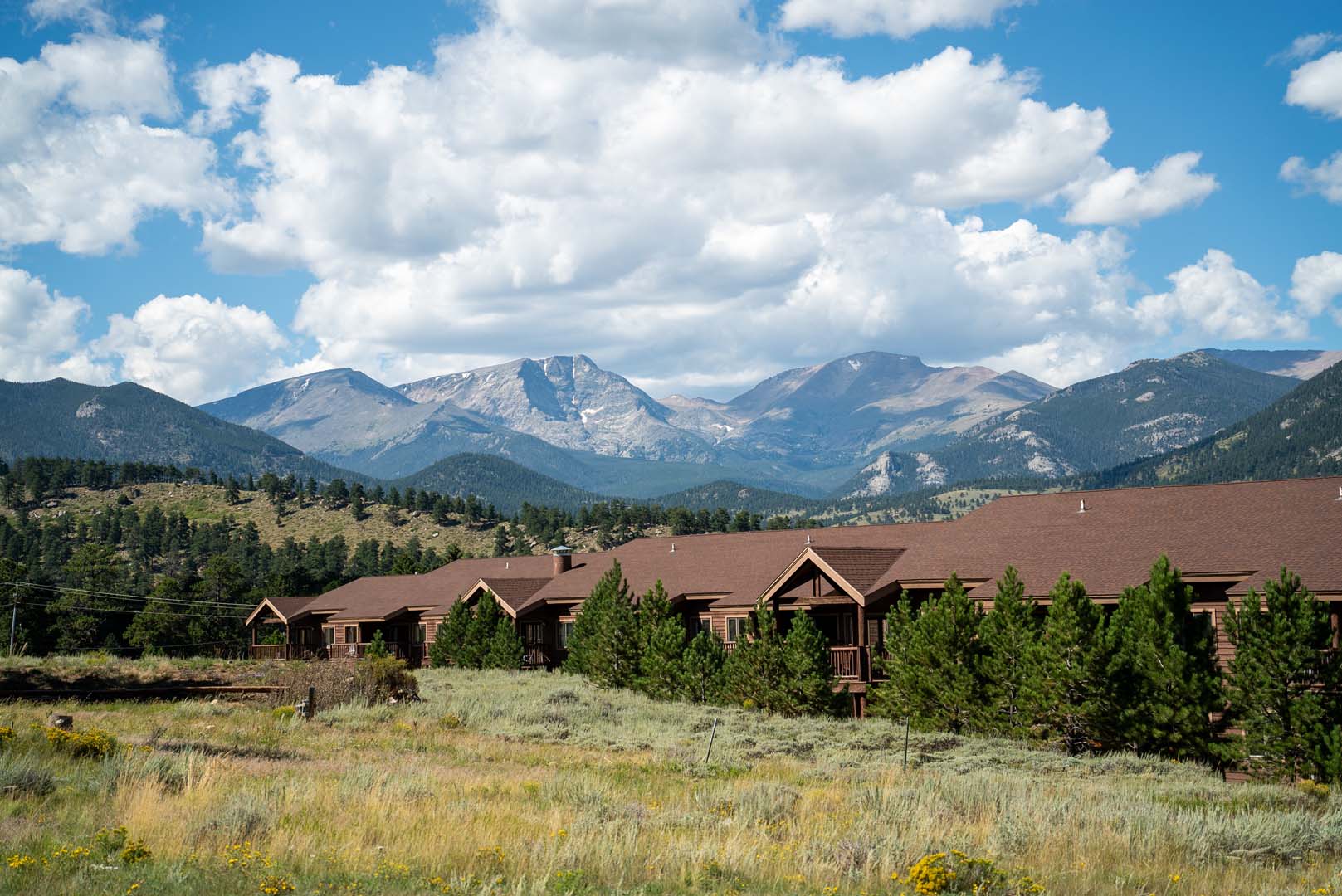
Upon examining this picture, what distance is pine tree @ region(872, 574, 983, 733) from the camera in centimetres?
2891

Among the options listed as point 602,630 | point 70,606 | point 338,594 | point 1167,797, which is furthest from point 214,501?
point 1167,797

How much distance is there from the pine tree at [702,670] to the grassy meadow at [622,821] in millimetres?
10427

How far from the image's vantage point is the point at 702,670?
121ft

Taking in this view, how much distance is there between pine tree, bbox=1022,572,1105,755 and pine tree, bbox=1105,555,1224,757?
386mm

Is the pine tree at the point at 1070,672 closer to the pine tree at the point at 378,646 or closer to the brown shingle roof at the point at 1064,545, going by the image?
the brown shingle roof at the point at 1064,545

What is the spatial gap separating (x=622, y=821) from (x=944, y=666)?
1608cm

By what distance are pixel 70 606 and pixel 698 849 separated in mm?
74668

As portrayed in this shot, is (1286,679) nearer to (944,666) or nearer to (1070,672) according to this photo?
(1070,672)

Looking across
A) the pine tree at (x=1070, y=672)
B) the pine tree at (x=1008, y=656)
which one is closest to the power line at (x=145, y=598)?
the pine tree at (x=1008, y=656)

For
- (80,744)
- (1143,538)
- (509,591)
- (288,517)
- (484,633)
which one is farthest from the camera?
(288,517)

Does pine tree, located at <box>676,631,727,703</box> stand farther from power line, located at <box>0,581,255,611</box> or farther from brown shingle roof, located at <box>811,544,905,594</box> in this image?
power line, located at <box>0,581,255,611</box>

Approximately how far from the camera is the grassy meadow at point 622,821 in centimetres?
1214

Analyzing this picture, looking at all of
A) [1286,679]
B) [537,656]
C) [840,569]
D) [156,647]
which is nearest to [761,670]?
[840,569]

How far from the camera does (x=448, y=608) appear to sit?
5794 centimetres
